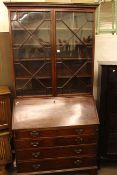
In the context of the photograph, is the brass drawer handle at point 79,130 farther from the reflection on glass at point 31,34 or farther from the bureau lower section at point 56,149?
the reflection on glass at point 31,34

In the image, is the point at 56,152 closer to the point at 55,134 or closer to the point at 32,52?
the point at 55,134

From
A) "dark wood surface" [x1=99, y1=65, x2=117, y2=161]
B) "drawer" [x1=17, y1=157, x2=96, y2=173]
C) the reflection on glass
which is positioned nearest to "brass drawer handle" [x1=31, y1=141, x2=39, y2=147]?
"drawer" [x1=17, y1=157, x2=96, y2=173]

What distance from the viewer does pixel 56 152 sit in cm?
234

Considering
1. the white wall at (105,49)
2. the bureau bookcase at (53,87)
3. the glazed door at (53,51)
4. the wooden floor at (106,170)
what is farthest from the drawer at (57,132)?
the white wall at (105,49)

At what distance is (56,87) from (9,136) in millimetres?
844

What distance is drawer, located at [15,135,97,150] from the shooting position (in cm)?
226

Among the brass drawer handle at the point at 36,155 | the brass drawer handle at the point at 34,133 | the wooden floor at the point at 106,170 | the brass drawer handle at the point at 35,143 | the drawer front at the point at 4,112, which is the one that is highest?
the drawer front at the point at 4,112

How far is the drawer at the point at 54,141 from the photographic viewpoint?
2264 mm

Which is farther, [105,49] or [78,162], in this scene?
[105,49]

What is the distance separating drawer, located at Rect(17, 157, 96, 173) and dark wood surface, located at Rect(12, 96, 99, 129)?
1.52ft

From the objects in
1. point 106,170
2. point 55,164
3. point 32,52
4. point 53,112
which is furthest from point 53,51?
point 106,170

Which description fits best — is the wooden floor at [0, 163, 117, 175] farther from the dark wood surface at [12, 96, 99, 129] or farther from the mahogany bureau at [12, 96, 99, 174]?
the dark wood surface at [12, 96, 99, 129]

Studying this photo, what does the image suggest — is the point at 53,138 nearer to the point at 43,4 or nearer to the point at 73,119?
the point at 73,119

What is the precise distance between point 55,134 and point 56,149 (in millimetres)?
195
